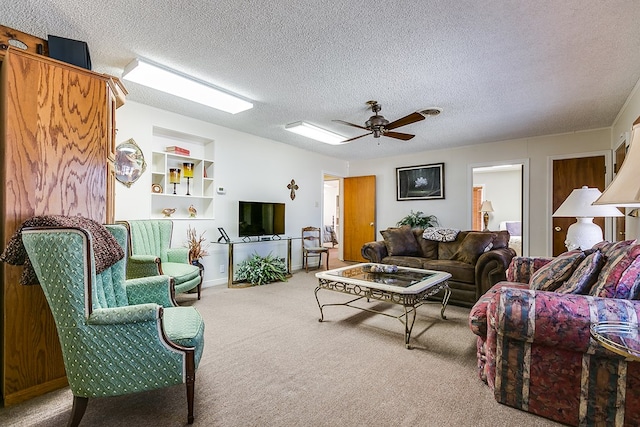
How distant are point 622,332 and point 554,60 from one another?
2.32 m

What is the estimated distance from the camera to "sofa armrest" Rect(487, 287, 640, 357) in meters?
1.49

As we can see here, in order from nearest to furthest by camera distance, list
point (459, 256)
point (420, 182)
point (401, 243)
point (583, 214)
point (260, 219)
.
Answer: point (583, 214)
point (459, 256)
point (401, 243)
point (260, 219)
point (420, 182)

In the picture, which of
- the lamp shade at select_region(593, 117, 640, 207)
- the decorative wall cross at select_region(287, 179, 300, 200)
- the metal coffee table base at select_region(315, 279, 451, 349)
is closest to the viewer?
the lamp shade at select_region(593, 117, 640, 207)

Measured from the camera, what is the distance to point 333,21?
2.10 m

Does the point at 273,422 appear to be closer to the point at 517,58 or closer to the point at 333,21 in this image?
the point at 333,21

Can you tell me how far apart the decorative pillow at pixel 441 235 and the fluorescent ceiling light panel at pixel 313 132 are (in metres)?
2.02

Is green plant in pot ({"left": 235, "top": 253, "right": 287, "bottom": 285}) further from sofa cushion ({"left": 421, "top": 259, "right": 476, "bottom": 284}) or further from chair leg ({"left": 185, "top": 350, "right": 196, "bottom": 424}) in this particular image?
chair leg ({"left": 185, "top": 350, "right": 196, "bottom": 424})

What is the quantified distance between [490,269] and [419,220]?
2.72 meters

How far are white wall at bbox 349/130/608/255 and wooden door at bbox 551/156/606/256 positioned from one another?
105 mm

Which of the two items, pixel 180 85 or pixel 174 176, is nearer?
pixel 180 85


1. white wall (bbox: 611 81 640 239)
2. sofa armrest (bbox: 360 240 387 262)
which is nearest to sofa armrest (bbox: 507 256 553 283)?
white wall (bbox: 611 81 640 239)

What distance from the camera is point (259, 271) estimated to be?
4762 mm

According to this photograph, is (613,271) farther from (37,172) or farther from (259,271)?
(259,271)

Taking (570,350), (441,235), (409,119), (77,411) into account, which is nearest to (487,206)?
(441,235)
